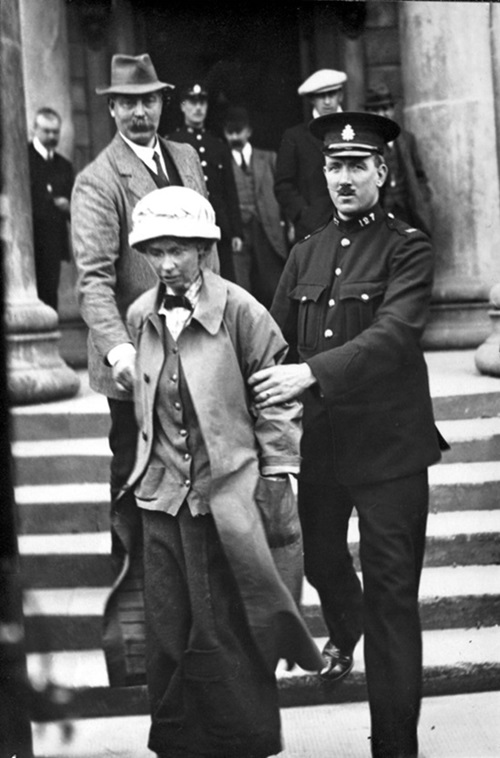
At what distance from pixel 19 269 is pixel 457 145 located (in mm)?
1819

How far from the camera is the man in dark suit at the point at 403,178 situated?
15.1 feet

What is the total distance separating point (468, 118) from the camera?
5246mm

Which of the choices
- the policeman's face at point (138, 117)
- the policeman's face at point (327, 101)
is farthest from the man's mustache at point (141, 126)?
the policeman's face at point (327, 101)

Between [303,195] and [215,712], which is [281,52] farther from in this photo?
[215,712]

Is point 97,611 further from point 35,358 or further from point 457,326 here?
point 457,326

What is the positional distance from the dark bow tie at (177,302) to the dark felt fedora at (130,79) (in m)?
0.76

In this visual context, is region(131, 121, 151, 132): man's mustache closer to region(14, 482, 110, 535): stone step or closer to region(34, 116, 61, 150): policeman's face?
region(34, 116, 61, 150): policeman's face

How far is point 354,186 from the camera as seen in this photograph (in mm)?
4332

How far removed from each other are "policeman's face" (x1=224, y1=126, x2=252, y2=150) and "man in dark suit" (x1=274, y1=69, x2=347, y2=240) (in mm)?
215

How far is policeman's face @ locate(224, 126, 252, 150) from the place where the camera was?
4.88 m

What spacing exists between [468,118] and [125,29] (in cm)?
146

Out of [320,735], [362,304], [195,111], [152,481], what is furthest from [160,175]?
[320,735]

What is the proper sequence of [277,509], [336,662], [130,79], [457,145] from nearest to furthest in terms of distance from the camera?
[277,509] → [130,79] → [336,662] → [457,145]

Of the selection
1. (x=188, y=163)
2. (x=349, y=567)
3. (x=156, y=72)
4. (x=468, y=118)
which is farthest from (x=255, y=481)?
(x=468, y=118)
